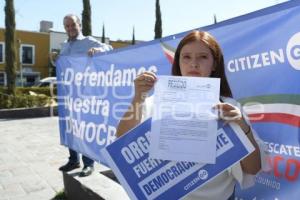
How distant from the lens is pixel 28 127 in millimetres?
12039

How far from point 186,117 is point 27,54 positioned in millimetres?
40579

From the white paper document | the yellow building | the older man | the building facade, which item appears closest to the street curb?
the older man

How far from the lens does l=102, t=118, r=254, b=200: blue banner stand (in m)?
1.75

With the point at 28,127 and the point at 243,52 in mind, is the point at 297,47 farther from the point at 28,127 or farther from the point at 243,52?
the point at 28,127

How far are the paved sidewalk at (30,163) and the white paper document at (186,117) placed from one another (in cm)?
349

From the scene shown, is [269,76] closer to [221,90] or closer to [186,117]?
[221,90]

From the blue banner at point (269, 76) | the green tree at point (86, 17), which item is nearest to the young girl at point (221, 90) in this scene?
the blue banner at point (269, 76)

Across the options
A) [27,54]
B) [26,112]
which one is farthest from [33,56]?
[26,112]

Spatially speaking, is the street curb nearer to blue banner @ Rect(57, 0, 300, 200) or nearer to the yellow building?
blue banner @ Rect(57, 0, 300, 200)

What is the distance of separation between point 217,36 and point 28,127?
10421mm

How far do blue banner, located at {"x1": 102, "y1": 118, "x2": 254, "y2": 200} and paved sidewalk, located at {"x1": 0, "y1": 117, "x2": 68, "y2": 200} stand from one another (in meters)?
3.26

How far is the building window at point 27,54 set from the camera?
131ft

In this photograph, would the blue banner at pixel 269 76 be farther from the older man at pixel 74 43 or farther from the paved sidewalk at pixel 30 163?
the paved sidewalk at pixel 30 163

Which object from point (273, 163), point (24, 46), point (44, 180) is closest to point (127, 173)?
point (273, 163)
